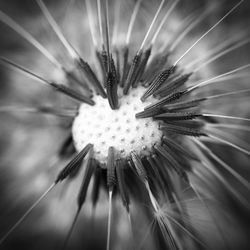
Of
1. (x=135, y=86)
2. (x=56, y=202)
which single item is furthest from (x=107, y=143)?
(x=56, y=202)

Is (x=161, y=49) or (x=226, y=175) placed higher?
(x=161, y=49)

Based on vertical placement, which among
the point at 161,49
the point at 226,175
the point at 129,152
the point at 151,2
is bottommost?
the point at 226,175

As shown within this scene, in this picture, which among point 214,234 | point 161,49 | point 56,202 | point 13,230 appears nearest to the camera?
point 214,234

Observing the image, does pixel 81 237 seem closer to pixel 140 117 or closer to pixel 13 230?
pixel 13 230

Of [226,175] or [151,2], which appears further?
[151,2]
